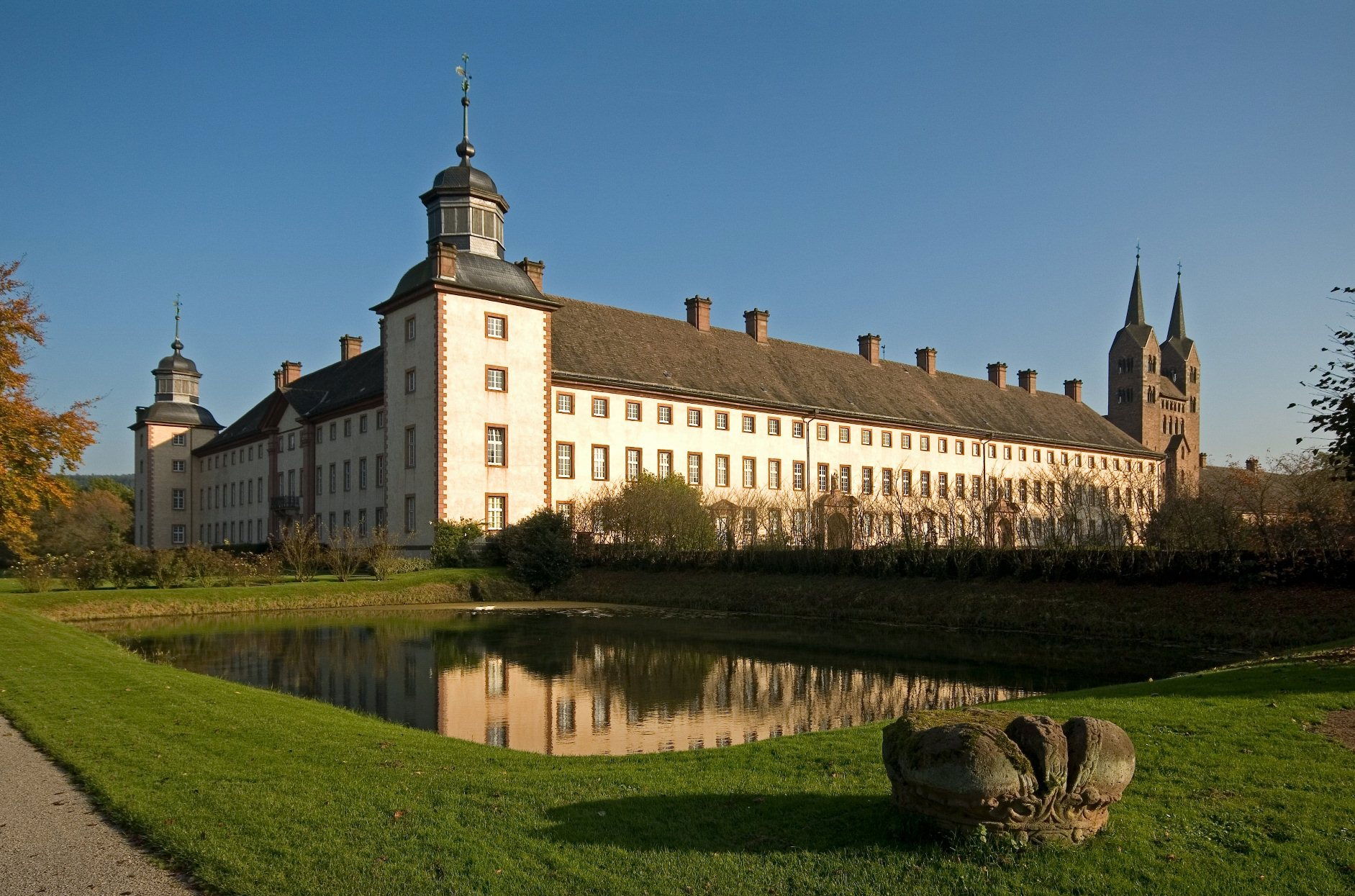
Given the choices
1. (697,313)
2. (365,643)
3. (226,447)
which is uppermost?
(697,313)

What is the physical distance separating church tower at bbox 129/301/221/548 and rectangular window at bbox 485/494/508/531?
38905 mm

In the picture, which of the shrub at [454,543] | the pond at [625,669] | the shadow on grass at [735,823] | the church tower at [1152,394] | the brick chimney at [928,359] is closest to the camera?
the shadow on grass at [735,823]

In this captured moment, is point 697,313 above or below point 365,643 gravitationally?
above

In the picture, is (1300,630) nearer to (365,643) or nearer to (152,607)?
(365,643)

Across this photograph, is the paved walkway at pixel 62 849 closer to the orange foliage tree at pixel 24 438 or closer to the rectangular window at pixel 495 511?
the orange foliage tree at pixel 24 438

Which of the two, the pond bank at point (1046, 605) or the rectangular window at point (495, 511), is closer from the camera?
the pond bank at point (1046, 605)

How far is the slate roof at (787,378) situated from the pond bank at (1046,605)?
Answer: 13.9 meters

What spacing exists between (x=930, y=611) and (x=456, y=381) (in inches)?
826

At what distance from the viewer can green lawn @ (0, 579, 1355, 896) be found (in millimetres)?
5121

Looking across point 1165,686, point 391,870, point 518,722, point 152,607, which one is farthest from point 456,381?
point 391,870

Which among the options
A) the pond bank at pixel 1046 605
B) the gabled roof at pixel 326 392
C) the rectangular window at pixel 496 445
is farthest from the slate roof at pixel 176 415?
the pond bank at pixel 1046 605

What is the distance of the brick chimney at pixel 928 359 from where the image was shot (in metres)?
63.4

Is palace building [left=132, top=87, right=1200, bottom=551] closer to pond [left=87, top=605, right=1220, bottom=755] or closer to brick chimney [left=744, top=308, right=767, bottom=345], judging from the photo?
brick chimney [left=744, top=308, right=767, bottom=345]

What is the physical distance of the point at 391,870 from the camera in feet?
17.4
